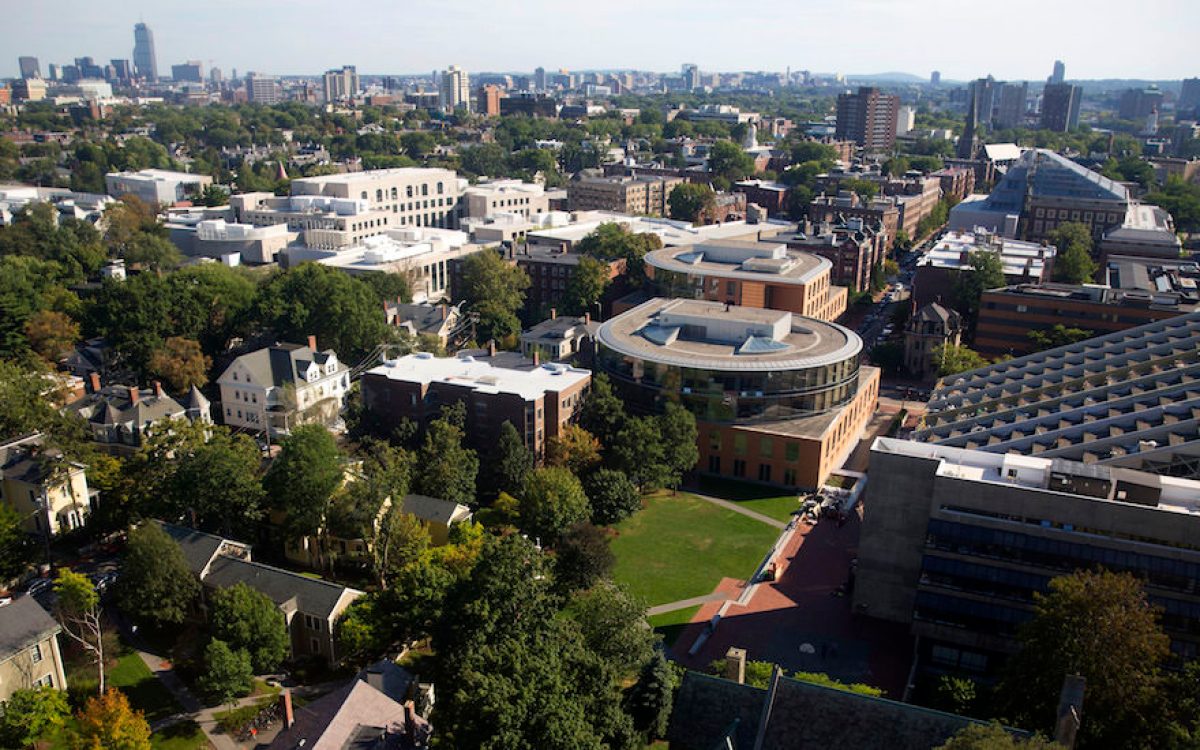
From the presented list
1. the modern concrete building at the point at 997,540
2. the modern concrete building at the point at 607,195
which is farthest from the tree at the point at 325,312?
the modern concrete building at the point at 607,195

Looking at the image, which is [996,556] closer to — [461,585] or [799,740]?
[799,740]

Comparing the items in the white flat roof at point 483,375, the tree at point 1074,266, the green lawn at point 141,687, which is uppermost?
the tree at point 1074,266

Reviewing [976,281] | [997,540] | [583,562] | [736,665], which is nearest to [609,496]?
[583,562]

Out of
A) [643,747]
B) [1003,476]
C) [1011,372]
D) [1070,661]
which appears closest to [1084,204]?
[1011,372]

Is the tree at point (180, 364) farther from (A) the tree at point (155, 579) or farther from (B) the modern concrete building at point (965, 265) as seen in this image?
(B) the modern concrete building at point (965, 265)

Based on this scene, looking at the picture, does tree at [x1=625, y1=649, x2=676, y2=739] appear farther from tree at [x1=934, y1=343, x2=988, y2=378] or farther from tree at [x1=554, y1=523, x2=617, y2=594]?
tree at [x1=934, y1=343, x2=988, y2=378]

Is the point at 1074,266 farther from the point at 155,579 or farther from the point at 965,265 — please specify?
the point at 155,579

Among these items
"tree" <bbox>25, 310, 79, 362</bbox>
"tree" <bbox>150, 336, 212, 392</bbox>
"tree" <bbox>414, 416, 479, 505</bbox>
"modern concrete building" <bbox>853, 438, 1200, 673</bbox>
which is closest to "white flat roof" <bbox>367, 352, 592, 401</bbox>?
"tree" <bbox>414, 416, 479, 505</bbox>
